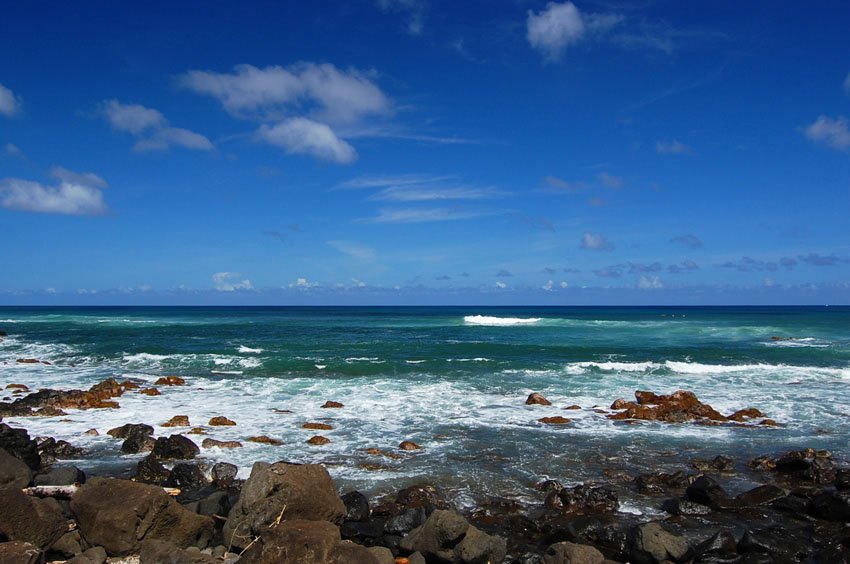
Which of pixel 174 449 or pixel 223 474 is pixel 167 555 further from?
pixel 174 449

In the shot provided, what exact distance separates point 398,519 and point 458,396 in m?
12.5

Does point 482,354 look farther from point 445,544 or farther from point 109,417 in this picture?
point 445,544

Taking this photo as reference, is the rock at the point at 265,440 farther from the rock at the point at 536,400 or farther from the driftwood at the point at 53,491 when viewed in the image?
the rock at the point at 536,400

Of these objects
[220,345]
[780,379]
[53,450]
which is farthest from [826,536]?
[220,345]

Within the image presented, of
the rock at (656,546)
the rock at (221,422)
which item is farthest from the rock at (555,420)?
the rock at (221,422)

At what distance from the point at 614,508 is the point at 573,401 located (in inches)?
427

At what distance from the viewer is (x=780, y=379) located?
2669 cm

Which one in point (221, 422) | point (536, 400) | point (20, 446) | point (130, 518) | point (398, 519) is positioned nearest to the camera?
point (130, 518)

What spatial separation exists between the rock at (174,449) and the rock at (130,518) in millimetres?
4456

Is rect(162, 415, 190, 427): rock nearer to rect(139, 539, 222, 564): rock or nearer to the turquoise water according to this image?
the turquoise water

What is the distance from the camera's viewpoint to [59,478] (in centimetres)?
1091

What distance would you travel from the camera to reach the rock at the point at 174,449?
1332 cm

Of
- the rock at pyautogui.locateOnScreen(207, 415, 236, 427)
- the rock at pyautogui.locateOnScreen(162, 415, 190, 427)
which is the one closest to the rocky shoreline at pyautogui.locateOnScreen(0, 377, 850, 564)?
the rock at pyautogui.locateOnScreen(162, 415, 190, 427)

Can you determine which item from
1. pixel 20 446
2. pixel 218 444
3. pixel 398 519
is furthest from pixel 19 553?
pixel 218 444
